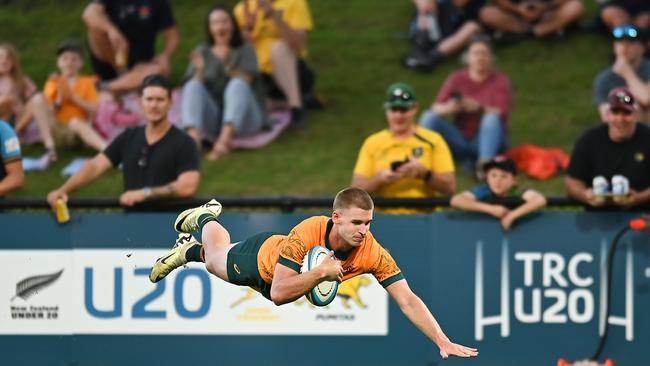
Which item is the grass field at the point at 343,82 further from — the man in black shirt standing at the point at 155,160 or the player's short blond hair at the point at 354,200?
the player's short blond hair at the point at 354,200

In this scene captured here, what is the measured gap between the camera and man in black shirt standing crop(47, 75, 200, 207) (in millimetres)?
12320

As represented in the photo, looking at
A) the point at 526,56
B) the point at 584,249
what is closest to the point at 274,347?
the point at 584,249

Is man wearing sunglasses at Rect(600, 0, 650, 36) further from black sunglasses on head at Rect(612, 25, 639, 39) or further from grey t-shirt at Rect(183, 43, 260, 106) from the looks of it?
grey t-shirt at Rect(183, 43, 260, 106)

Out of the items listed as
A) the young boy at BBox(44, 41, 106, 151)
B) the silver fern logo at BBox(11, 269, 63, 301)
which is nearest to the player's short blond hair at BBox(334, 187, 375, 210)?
the silver fern logo at BBox(11, 269, 63, 301)

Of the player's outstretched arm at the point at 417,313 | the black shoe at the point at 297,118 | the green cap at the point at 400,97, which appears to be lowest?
the player's outstretched arm at the point at 417,313

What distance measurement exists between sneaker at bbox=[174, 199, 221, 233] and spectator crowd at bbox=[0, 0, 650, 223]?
945 mm

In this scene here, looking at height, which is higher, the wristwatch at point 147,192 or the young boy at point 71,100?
the young boy at point 71,100

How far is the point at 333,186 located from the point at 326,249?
5929 mm

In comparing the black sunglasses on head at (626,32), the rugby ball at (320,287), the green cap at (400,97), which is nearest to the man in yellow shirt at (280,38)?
the green cap at (400,97)

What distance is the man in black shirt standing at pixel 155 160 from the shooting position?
1232 cm

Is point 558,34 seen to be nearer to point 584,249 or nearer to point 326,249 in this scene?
point 584,249

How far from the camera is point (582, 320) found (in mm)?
12133

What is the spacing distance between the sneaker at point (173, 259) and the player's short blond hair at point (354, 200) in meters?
2.28

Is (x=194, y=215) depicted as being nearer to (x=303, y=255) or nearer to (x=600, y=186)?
(x=303, y=255)
